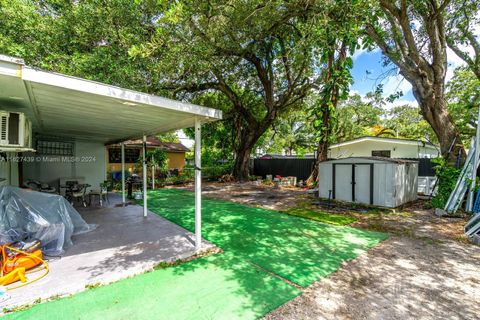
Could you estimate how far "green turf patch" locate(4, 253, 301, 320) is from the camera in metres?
2.17

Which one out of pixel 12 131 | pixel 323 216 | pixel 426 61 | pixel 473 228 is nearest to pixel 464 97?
pixel 426 61

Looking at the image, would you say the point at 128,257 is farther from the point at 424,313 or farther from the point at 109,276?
the point at 424,313

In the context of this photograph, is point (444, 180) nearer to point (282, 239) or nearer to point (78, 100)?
point (282, 239)

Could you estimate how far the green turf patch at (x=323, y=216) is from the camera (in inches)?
213

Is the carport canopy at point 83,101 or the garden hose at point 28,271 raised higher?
the carport canopy at point 83,101

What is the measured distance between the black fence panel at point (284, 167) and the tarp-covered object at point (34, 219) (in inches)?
437

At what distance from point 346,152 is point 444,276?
12.0m

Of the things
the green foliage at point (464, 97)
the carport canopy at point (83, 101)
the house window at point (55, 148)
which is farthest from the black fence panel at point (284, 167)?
the house window at point (55, 148)

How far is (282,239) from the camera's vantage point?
13.9ft

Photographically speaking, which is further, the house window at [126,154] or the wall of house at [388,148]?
the house window at [126,154]

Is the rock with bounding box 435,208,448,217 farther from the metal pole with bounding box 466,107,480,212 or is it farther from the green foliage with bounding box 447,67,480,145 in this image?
the green foliage with bounding box 447,67,480,145

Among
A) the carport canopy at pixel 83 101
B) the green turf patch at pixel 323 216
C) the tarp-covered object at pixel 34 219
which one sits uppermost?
the carport canopy at pixel 83 101

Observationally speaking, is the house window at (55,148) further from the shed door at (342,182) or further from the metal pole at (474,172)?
the metal pole at (474,172)

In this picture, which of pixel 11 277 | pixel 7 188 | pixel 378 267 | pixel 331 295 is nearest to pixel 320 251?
pixel 378 267
